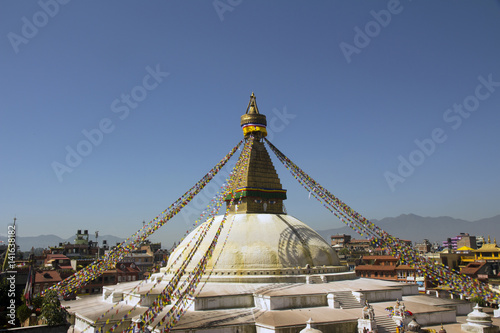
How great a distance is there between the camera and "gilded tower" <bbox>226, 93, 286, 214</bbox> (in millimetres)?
24578

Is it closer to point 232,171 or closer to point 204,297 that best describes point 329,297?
point 204,297

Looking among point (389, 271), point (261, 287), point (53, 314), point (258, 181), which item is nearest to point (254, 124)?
point (258, 181)

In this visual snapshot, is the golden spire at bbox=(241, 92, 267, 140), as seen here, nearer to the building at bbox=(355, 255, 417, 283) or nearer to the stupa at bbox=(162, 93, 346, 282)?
the stupa at bbox=(162, 93, 346, 282)

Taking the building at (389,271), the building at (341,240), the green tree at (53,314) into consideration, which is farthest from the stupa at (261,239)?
the building at (341,240)

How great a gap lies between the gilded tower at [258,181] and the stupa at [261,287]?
0.07m

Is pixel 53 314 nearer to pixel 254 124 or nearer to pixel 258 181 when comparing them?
pixel 258 181

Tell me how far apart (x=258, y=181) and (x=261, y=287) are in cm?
776

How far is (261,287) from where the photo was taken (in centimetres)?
1916

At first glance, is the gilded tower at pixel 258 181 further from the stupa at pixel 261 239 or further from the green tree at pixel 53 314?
the green tree at pixel 53 314

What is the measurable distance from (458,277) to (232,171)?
14.3 meters

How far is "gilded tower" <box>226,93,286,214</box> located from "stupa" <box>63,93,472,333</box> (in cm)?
7

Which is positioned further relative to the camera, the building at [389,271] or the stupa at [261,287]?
the building at [389,271]

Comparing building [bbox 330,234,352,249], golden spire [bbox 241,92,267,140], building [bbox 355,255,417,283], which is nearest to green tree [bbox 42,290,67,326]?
golden spire [bbox 241,92,267,140]

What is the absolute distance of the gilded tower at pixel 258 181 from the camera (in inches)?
968
